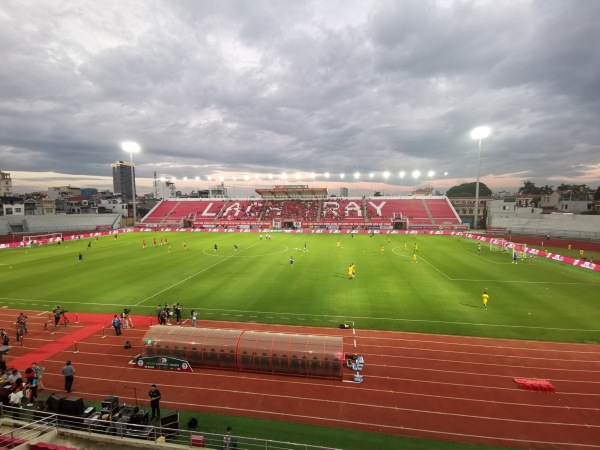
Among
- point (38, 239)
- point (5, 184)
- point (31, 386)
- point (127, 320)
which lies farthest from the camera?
point (5, 184)

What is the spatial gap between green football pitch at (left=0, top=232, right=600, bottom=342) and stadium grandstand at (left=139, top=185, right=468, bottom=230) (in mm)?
35501

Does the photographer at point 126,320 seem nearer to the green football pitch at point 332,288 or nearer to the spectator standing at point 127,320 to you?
the spectator standing at point 127,320

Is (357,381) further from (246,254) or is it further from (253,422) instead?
(246,254)

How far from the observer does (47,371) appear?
573 inches

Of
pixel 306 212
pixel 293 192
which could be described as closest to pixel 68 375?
pixel 306 212

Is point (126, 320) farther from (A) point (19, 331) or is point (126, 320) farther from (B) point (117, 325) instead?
(A) point (19, 331)

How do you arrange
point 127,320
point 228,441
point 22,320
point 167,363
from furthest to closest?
point 127,320
point 22,320
point 167,363
point 228,441

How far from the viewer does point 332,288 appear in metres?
27.0

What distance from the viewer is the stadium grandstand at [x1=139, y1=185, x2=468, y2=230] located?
7938 cm

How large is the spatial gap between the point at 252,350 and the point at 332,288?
539 inches

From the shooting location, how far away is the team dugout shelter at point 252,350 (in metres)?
13.9

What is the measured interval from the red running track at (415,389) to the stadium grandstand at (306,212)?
204 ft

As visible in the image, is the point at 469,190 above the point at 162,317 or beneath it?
above

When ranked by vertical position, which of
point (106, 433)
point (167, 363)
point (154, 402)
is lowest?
point (167, 363)
